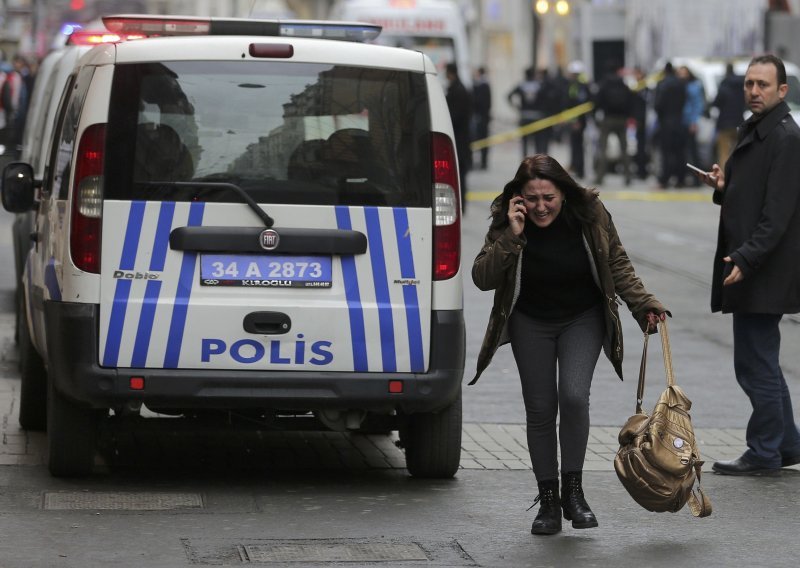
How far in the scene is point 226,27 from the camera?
26.7 feet

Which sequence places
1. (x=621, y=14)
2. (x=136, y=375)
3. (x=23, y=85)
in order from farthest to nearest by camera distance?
(x=621, y=14) → (x=23, y=85) → (x=136, y=375)

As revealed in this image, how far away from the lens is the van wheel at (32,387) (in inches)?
360

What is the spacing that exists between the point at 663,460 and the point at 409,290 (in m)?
1.33

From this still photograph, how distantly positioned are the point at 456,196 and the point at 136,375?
1.49 m

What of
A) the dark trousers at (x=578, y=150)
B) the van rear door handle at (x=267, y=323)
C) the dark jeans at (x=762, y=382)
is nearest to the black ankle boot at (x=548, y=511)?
the van rear door handle at (x=267, y=323)

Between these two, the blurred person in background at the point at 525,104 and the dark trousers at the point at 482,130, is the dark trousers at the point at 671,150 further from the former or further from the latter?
the blurred person in background at the point at 525,104

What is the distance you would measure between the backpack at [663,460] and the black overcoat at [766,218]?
53.3 inches

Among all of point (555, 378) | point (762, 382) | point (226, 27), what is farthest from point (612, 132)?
point (555, 378)

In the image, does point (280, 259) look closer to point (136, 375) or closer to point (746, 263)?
point (136, 375)

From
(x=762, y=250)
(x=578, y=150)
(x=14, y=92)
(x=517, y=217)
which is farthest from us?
(x=14, y=92)

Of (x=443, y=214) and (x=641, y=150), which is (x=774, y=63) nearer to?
(x=443, y=214)

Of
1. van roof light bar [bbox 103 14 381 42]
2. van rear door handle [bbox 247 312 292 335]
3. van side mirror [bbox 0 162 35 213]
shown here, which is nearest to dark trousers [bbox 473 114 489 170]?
van side mirror [bbox 0 162 35 213]

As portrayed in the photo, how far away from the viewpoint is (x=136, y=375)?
7.54 meters

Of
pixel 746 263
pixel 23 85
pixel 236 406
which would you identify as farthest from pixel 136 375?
pixel 23 85
